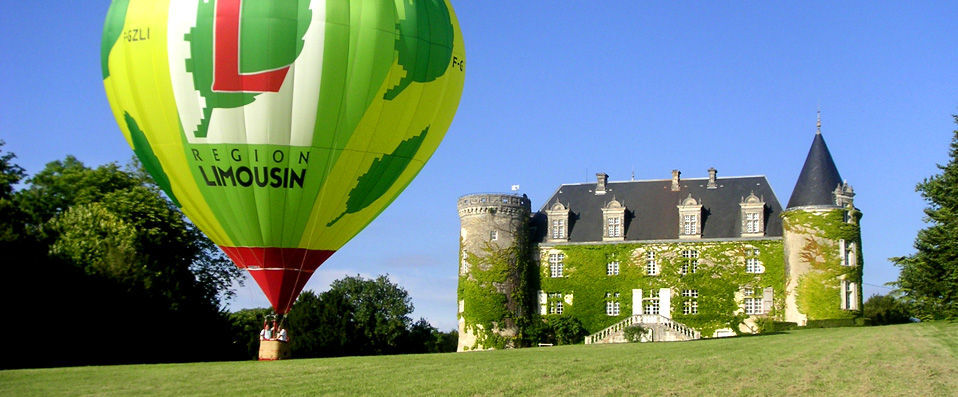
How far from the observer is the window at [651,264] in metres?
49.8

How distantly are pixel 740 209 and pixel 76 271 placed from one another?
27.4 metres

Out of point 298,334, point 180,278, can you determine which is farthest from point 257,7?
point 298,334

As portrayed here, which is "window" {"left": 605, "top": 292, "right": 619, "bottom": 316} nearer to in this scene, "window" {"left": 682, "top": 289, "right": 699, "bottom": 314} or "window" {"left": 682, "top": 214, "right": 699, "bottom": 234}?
"window" {"left": 682, "top": 289, "right": 699, "bottom": 314}

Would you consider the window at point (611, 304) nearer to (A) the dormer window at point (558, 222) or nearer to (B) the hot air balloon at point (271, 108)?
(A) the dormer window at point (558, 222)

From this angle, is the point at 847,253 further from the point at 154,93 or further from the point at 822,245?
the point at 154,93

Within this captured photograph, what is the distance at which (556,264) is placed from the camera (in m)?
51.2

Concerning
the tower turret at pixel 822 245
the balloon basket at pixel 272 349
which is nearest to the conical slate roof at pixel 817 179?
the tower turret at pixel 822 245

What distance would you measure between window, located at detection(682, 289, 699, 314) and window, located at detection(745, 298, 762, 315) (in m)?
2.05

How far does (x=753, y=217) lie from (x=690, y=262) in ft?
10.4

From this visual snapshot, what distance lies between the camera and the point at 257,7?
1892 centimetres

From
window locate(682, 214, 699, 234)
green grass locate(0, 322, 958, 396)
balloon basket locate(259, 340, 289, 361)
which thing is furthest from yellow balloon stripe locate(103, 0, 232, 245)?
window locate(682, 214, 699, 234)

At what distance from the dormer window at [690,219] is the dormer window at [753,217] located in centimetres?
189

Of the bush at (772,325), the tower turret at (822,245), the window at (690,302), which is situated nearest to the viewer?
the bush at (772,325)

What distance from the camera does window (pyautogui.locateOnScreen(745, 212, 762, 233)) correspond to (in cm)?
4831
